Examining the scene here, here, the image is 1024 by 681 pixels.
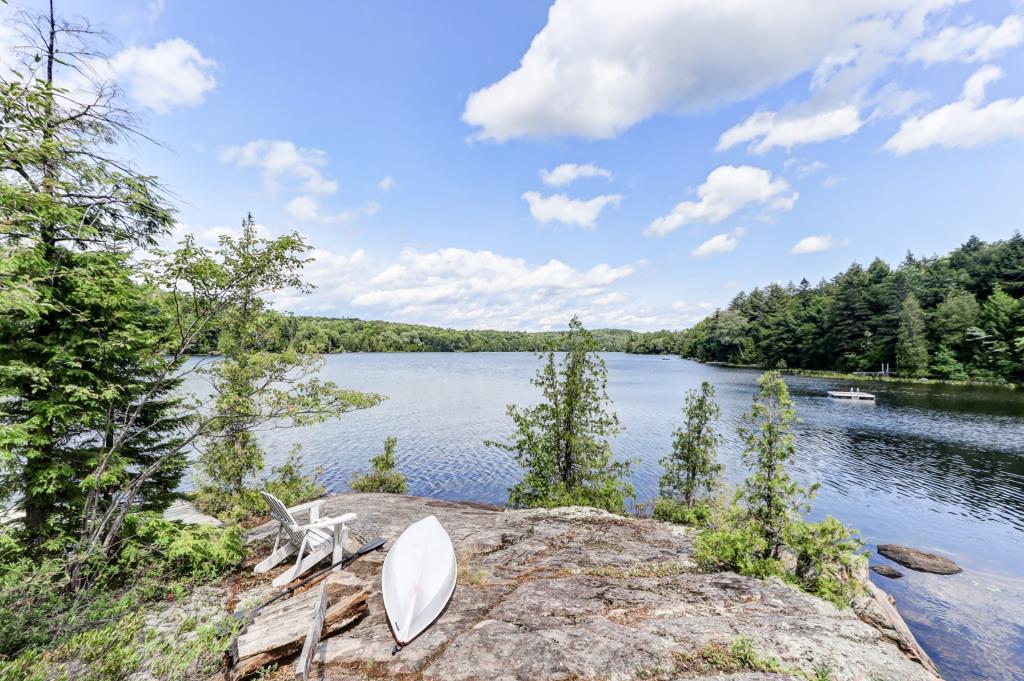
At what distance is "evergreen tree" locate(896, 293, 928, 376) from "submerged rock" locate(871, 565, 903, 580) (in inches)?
2732

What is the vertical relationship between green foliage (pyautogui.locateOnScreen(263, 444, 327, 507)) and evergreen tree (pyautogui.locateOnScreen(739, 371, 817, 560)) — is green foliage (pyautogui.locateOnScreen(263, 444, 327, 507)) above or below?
below

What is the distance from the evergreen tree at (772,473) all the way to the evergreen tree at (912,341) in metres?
79.7

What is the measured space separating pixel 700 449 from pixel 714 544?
10.8 metres

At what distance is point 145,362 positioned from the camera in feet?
24.7

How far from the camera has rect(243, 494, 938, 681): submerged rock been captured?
445 centimetres

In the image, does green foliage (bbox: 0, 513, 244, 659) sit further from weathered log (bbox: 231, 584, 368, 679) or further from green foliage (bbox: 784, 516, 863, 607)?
green foliage (bbox: 784, 516, 863, 607)

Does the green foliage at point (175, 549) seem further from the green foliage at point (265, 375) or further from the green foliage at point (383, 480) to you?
the green foliage at point (383, 480)

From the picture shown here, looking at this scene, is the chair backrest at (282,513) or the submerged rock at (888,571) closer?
the chair backrest at (282,513)

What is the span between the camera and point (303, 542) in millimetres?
6996

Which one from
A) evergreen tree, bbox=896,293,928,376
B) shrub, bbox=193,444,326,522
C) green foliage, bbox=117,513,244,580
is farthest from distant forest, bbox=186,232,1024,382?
green foliage, bbox=117,513,244,580

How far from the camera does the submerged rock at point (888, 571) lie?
1375 cm

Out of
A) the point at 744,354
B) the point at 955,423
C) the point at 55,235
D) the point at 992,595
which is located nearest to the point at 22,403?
the point at 55,235

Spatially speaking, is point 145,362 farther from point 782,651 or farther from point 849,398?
point 849,398

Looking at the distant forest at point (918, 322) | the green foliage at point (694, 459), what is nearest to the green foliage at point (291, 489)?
the green foliage at point (694, 459)
